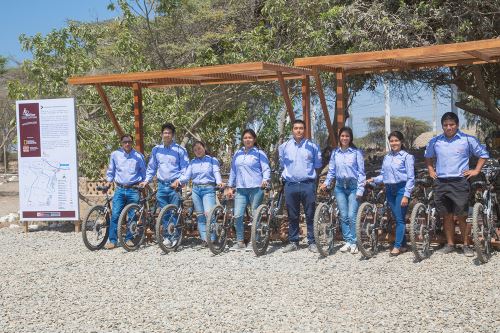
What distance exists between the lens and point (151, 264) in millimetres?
8305

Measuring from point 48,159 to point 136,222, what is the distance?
112 inches

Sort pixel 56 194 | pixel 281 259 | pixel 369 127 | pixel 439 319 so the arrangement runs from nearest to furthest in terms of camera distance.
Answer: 1. pixel 439 319
2. pixel 281 259
3. pixel 56 194
4. pixel 369 127

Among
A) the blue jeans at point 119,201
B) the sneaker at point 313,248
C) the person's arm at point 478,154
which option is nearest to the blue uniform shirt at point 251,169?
the sneaker at point 313,248

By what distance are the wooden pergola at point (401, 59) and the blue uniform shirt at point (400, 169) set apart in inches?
46.5

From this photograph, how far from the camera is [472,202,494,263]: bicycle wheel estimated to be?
7.34 m

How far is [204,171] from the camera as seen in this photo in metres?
9.15

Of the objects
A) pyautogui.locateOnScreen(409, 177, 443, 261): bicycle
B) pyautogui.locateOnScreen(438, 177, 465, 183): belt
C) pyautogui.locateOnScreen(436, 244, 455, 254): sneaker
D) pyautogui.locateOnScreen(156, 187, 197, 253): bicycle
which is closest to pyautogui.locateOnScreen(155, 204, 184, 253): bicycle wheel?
pyautogui.locateOnScreen(156, 187, 197, 253): bicycle

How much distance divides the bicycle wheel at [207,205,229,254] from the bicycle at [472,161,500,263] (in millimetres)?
3117

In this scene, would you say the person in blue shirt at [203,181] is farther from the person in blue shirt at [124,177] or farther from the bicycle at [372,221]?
the bicycle at [372,221]

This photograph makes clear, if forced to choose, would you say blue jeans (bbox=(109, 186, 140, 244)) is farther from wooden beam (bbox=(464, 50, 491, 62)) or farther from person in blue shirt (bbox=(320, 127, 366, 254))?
wooden beam (bbox=(464, 50, 491, 62))

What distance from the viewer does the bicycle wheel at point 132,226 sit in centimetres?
914

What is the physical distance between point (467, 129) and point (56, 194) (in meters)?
19.8

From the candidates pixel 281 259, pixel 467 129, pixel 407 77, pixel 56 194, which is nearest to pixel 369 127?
pixel 467 129

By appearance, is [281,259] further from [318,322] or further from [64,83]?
[64,83]
